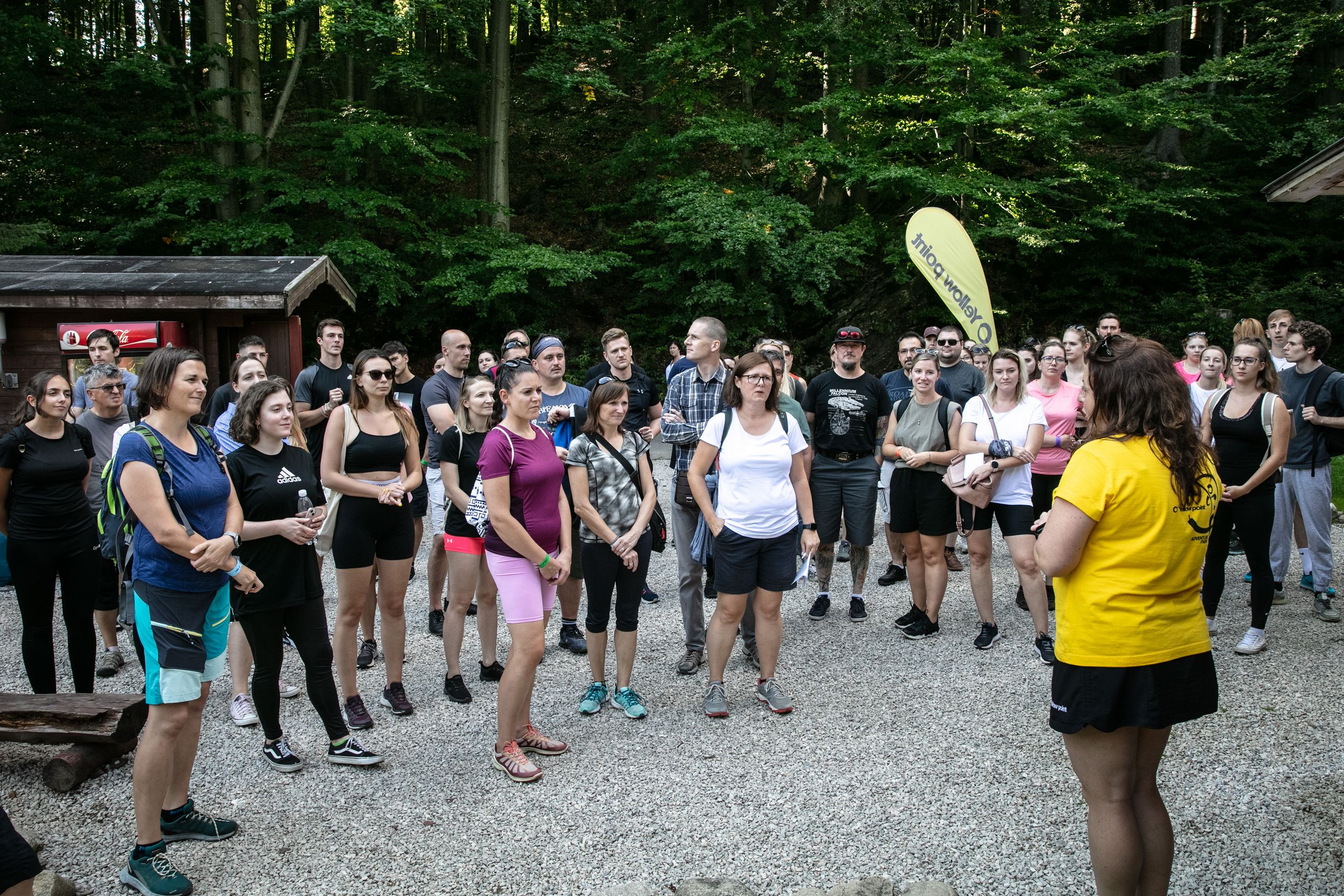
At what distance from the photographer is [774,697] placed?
15.7ft

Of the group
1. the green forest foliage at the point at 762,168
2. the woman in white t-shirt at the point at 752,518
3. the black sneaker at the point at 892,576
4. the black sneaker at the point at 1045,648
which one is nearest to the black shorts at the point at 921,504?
the black sneaker at the point at 1045,648

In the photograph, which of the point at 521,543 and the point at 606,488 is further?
the point at 606,488

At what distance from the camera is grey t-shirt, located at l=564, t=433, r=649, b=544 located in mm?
4668

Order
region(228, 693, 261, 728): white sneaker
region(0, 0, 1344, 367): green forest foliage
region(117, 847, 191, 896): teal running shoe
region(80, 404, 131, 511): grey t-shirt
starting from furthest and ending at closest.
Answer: region(0, 0, 1344, 367): green forest foliage → region(80, 404, 131, 511): grey t-shirt → region(228, 693, 261, 728): white sneaker → region(117, 847, 191, 896): teal running shoe

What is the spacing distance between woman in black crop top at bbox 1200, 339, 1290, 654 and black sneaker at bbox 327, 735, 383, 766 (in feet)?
16.4

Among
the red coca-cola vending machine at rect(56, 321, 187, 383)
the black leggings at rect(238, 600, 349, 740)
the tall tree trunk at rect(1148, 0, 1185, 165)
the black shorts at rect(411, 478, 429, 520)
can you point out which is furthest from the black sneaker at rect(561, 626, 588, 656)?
the tall tree trunk at rect(1148, 0, 1185, 165)

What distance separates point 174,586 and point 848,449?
4.38m

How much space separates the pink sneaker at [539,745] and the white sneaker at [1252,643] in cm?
419

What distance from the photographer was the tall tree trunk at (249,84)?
55.3ft

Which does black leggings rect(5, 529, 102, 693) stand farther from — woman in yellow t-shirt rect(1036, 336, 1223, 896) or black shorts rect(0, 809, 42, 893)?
woman in yellow t-shirt rect(1036, 336, 1223, 896)

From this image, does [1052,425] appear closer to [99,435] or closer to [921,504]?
[921,504]

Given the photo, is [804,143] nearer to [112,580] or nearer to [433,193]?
[433,193]

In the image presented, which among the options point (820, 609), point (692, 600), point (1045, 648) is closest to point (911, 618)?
point (820, 609)

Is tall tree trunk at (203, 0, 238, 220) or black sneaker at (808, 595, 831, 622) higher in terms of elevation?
tall tree trunk at (203, 0, 238, 220)
